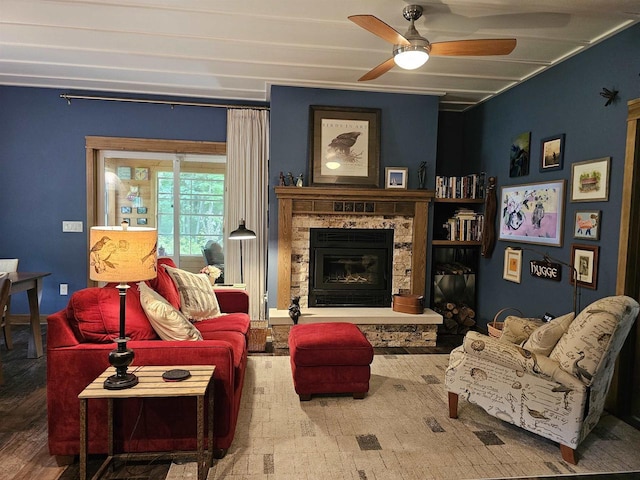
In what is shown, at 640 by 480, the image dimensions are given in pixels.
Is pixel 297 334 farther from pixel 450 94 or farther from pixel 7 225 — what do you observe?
pixel 7 225

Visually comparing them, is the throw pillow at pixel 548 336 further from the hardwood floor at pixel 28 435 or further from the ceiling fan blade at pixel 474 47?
the ceiling fan blade at pixel 474 47

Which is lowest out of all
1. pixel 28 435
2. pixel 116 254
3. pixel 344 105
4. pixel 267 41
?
pixel 28 435

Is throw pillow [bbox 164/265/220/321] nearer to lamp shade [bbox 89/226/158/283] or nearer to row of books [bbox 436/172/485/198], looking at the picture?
lamp shade [bbox 89/226/158/283]

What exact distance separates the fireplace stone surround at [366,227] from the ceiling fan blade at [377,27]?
1.96 metres

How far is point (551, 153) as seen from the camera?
3637 millimetres

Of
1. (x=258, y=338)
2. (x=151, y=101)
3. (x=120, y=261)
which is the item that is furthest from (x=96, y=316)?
(x=151, y=101)

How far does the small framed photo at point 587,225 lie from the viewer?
311 centimetres

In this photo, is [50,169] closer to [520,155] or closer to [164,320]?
[164,320]

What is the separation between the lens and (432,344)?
4.32 meters

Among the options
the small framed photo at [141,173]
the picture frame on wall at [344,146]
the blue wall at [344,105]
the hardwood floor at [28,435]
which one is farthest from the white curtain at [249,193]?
the hardwood floor at [28,435]

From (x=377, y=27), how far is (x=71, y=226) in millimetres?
4232

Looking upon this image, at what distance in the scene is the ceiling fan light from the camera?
2508 millimetres

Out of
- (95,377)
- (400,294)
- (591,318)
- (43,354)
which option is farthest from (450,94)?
(43,354)

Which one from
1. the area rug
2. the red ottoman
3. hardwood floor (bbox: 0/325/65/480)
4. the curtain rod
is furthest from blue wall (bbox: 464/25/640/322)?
hardwood floor (bbox: 0/325/65/480)
